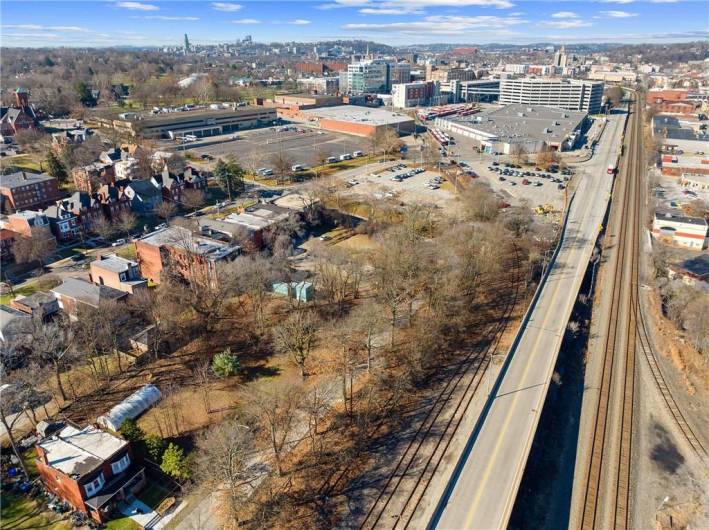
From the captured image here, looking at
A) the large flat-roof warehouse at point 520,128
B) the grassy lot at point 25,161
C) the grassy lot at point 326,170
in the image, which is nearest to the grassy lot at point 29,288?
the grassy lot at point 326,170

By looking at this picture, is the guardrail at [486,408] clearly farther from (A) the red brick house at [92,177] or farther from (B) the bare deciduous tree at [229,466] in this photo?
(A) the red brick house at [92,177]

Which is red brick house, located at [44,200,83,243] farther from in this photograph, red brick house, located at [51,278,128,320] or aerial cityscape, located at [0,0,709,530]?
red brick house, located at [51,278,128,320]

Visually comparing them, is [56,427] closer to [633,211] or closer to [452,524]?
[452,524]

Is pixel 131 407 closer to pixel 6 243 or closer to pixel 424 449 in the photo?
pixel 424 449

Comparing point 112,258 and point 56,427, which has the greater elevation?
point 112,258

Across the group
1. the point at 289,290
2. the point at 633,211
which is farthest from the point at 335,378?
the point at 633,211
